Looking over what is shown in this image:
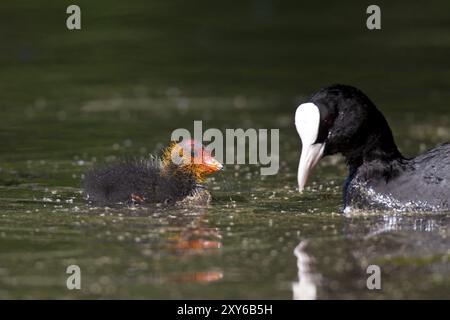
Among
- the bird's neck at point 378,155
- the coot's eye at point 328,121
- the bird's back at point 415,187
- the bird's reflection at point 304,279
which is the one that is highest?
the coot's eye at point 328,121

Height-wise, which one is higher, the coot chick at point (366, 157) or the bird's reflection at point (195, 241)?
the coot chick at point (366, 157)

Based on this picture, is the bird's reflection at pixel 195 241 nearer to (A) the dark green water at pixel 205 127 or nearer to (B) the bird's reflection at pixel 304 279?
(A) the dark green water at pixel 205 127

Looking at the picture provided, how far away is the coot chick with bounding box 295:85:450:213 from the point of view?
7.36 meters

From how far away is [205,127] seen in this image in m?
10.7

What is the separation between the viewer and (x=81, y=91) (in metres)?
12.2

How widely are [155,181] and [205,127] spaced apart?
282cm

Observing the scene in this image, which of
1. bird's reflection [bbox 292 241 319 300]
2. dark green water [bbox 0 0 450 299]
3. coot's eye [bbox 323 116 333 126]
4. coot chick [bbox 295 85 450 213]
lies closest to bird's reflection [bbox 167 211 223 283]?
dark green water [bbox 0 0 450 299]

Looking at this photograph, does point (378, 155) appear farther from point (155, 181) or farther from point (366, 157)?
point (155, 181)

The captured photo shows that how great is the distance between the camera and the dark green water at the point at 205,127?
604cm

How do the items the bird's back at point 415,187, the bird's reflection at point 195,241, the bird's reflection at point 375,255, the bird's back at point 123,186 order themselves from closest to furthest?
1. the bird's reflection at point 375,255
2. the bird's reflection at point 195,241
3. the bird's back at point 415,187
4. the bird's back at point 123,186

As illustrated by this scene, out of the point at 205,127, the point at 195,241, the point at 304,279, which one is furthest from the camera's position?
the point at 205,127

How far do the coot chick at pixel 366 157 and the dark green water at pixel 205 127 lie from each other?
173 mm

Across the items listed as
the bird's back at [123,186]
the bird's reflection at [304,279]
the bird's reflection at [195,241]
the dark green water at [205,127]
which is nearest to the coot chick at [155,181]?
the bird's back at [123,186]

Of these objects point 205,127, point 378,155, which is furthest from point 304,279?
point 205,127
